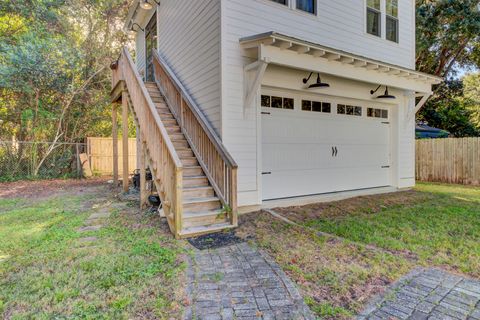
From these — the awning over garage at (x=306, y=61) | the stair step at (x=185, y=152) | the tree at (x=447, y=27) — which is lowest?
the stair step at (x=185, y=152)

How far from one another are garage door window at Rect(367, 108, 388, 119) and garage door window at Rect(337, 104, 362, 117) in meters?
0.42

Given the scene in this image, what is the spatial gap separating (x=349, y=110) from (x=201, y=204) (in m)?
4.68

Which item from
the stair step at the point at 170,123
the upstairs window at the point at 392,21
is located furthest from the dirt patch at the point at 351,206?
the upstairs window at the point at 392,21

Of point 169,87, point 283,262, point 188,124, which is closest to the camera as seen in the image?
point 283,262

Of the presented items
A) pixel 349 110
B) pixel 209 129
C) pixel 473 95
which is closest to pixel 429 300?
pixel 209 129

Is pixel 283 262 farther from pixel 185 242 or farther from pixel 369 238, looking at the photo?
pixel 369 238

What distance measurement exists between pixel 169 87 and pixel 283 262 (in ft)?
16.7

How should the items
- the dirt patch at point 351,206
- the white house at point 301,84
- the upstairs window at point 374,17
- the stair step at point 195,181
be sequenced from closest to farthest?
the stair step at point 195,181
the white house at point 301,84
the dirt patch at point 351,206
the upstairs window at point 374,17

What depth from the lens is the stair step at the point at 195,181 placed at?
4710 millimetres

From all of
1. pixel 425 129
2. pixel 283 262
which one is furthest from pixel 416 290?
pixel 425 129

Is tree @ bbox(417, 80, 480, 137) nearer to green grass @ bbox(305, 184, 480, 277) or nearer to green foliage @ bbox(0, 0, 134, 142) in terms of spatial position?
green grass @ bbox(305, 184, 480, 277)

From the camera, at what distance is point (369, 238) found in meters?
3.93

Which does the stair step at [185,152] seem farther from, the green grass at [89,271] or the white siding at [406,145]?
the white siding at [406,145]

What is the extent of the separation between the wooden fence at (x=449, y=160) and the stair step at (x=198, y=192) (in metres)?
9.15
